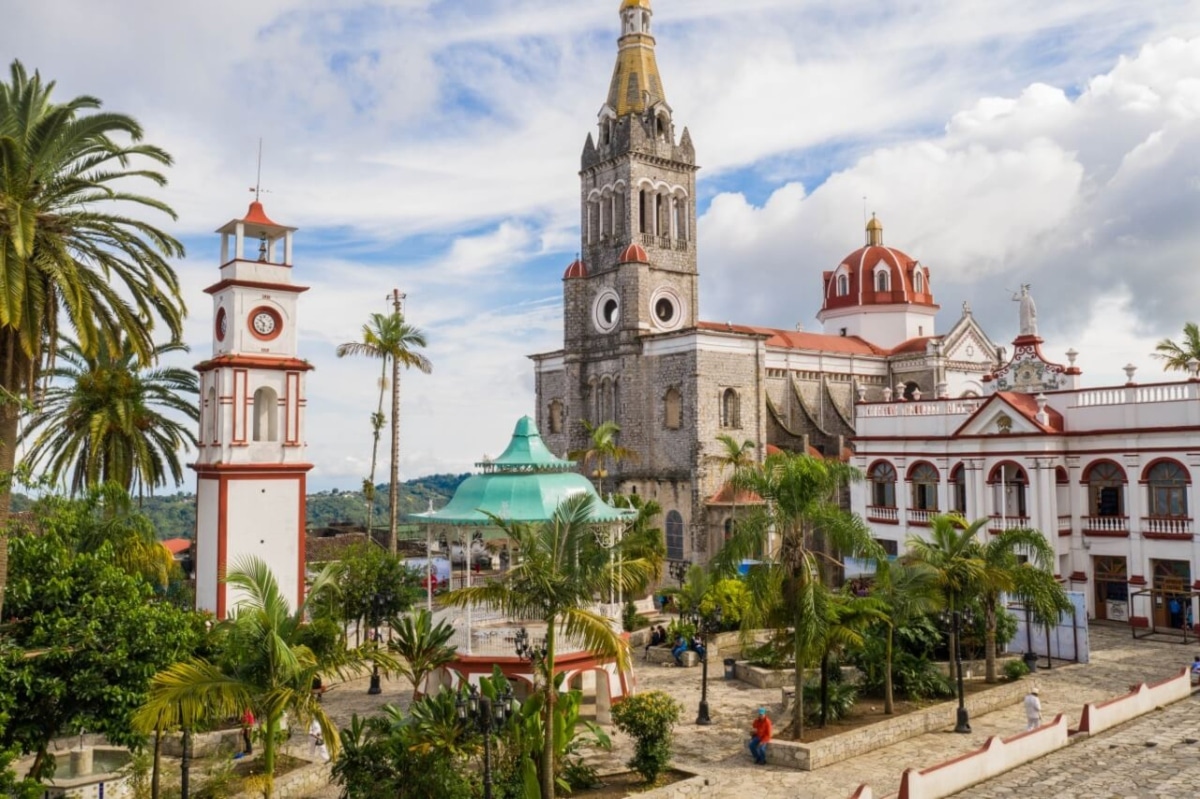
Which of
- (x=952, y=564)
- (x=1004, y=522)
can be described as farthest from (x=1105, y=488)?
(x=952, y=564)

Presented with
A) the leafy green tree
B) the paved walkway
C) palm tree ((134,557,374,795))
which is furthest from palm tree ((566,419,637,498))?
the leafy green tree

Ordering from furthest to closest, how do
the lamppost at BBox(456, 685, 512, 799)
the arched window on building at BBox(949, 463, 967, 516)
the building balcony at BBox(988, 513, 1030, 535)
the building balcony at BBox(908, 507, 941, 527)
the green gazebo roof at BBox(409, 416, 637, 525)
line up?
the building balcony at BBox(908, 507, 941, 527)
the arched window on building at BBox(949, 463, 967, 516)
the building balcony at BBox(988, 513, 1030, 535)
the green gazebo roof at BBox(409, 416, 637, 525)
the lamppost at BBox(456, 685, 512, 799)

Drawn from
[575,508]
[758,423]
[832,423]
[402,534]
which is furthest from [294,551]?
[402,534]

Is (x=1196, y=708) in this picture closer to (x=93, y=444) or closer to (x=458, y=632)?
(x=458, y=632)

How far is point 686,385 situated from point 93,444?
22.6m

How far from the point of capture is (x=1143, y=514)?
27484mm

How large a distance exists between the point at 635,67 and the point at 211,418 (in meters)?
29.3

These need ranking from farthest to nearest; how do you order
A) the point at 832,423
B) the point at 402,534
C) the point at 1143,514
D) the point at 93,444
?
1. the point at 402,534
2. the point at 832,423
3. the point at 1143,514
4. the point at 93,444

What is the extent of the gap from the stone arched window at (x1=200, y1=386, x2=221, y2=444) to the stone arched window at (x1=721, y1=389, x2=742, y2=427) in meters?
21.9

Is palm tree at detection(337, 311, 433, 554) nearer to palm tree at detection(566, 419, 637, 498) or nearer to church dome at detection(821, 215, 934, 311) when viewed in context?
palm tree at detection(566, 419, 637, 498)

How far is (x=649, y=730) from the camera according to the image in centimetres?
1509

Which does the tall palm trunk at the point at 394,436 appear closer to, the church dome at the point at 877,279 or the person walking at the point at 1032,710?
the person walking at the point at 1032,710

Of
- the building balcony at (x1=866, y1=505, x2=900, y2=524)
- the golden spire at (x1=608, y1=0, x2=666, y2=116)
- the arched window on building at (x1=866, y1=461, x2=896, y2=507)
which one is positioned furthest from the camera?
the golden spire at (x1=608, y1=0, x2=666, y2=116)

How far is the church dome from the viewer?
51.1 metres
